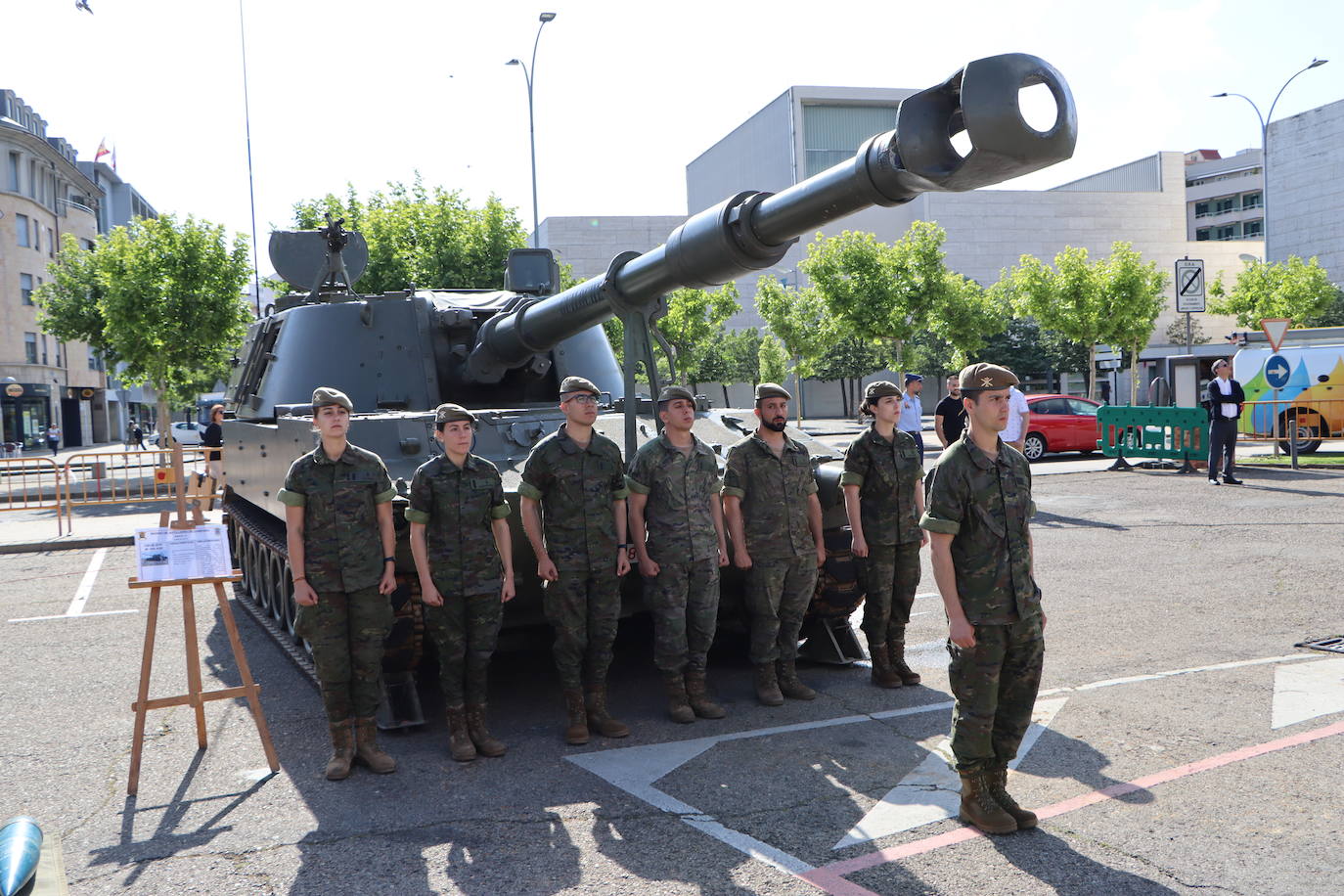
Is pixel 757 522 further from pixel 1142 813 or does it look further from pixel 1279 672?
pixel 1279 672

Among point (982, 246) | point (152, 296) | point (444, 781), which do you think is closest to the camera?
point (444, 781)

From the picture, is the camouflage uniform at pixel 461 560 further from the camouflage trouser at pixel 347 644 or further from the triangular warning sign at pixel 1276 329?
the triangular warning sign at pixel 1276 329

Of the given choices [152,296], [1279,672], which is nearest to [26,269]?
[152,296]

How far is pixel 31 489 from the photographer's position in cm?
2366

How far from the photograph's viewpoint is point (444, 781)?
510cm

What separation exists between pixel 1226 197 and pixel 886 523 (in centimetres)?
7299

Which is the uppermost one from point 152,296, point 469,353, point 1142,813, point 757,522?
point 152,296

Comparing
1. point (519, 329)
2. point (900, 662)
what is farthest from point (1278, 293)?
point (519, 329)

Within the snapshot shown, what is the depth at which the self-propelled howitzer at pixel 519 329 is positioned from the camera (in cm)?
379

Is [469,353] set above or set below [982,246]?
below

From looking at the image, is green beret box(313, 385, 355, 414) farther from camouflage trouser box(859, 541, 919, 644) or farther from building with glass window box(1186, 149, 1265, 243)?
building with glass window box(1186, 149, 1265, 243)

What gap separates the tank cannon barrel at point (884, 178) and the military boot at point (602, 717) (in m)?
1.98

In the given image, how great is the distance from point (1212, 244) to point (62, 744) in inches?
2408

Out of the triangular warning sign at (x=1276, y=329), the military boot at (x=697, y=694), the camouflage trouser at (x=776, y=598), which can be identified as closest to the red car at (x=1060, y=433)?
the triangular warning sign at (x=1276, y=329)
